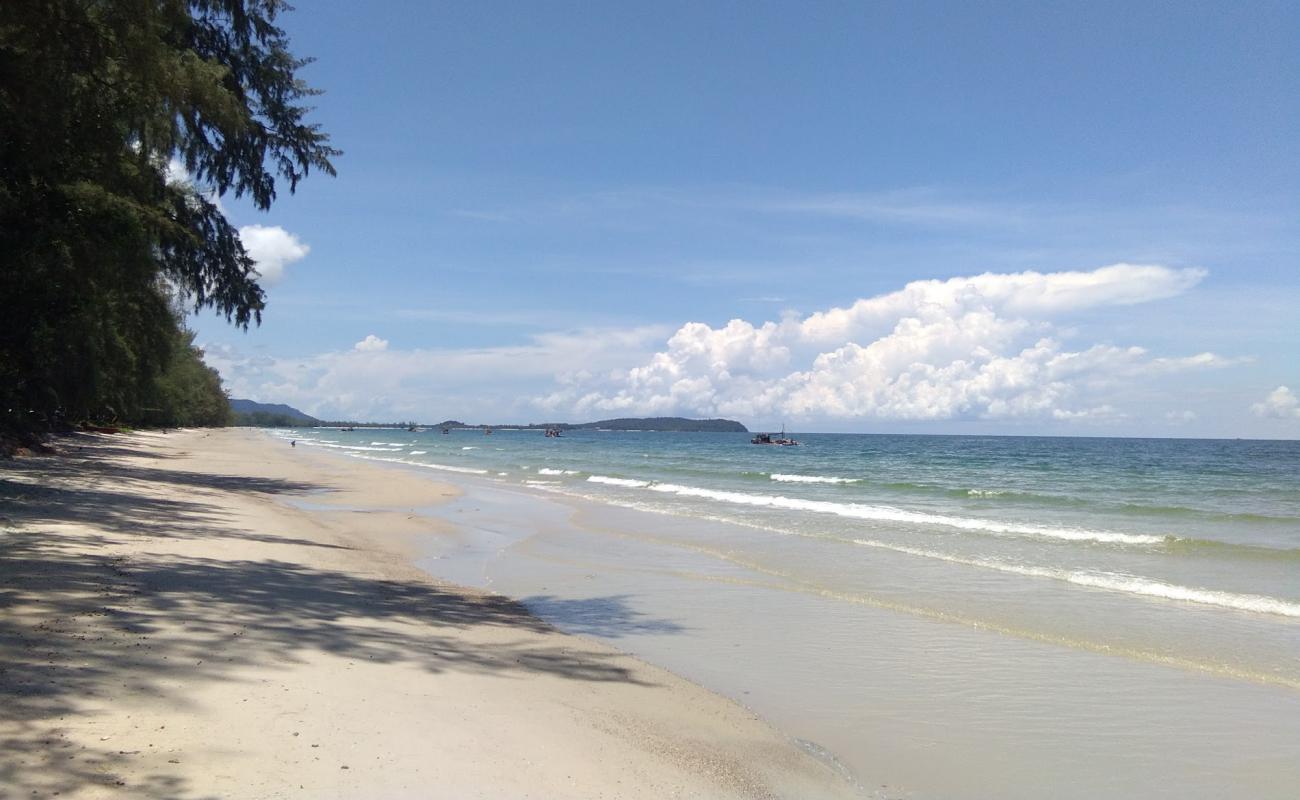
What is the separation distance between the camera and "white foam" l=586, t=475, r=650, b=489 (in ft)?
112

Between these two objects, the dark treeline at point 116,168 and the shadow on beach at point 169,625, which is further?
the dark treeline at point 116,168

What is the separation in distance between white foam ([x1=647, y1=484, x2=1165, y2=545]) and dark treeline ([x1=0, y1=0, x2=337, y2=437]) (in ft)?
49.5

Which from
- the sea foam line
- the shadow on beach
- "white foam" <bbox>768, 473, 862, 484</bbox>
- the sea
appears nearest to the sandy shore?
the shadow on beach

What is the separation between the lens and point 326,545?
525 inches

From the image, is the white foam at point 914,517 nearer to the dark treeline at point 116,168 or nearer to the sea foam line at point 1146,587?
the sea foam line at point 1146,587

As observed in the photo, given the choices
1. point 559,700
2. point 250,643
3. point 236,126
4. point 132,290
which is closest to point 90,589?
point 250,643

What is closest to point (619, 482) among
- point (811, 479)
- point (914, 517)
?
point (811, 479)

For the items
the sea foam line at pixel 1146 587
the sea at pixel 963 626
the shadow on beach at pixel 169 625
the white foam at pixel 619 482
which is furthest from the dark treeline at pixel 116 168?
the white foam at pixel 619 482

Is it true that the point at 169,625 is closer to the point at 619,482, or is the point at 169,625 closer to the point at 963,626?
the point at 963,626

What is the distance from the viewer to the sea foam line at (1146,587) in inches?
425

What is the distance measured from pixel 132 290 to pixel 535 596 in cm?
1356

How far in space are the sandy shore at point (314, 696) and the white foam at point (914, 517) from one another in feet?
43.2

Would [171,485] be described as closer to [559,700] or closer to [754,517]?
[754,517]

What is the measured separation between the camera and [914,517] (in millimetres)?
21406
